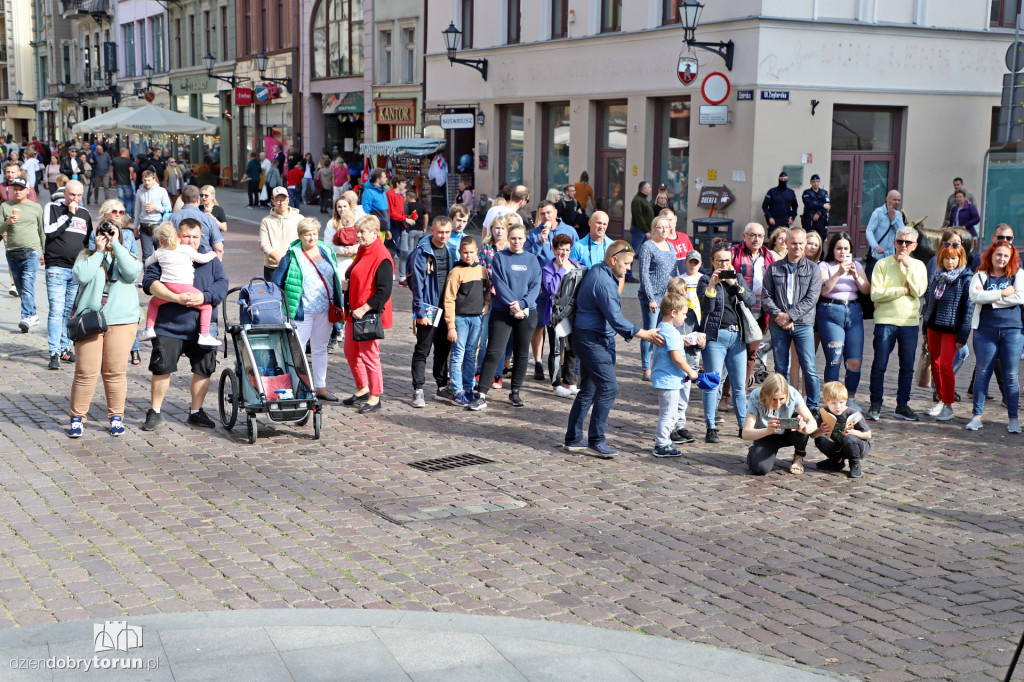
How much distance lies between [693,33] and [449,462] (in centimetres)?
1485

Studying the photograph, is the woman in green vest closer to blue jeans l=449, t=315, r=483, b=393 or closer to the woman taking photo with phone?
blue jeans l=449, t=315, r=483, b=393

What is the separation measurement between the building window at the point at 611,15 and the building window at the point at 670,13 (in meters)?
1.29

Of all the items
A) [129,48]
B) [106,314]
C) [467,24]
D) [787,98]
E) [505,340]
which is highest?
[129,48]

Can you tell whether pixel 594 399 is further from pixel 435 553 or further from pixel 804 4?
pixel 804 4

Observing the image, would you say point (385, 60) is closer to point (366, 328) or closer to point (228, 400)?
point (366, 328)

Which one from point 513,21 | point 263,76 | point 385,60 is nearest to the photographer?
point 513,21

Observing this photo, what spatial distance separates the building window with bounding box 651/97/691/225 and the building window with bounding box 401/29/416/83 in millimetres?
12372

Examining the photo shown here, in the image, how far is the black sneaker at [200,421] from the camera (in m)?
9.74

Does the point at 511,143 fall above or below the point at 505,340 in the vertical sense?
above

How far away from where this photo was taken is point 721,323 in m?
9.58

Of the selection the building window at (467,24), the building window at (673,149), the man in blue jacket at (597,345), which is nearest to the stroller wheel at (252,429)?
the man in blue jacket at (597,345)

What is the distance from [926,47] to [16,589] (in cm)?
2058

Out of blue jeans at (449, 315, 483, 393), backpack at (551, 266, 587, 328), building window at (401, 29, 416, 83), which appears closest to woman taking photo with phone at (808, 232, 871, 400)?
backpack at (551, 266, 587, 328)

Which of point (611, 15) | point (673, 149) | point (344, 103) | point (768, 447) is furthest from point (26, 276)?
point (344, 103)
